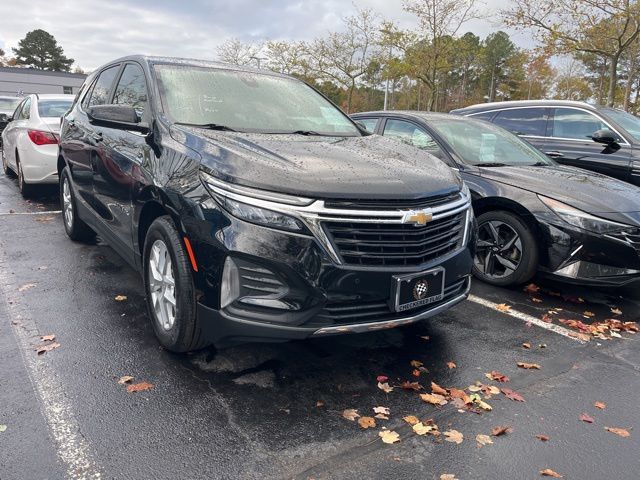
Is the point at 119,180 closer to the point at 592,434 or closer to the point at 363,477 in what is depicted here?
the point at 363,477

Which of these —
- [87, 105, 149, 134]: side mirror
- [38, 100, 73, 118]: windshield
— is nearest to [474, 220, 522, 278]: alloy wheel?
[87, 105, 149, 134]: side mirror

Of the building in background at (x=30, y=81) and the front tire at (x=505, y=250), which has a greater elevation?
the building in background at (x=30, y=81)

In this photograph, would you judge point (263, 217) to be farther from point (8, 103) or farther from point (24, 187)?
point (8, 103)

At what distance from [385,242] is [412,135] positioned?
3136mm

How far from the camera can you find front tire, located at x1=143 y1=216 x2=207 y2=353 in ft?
9.17

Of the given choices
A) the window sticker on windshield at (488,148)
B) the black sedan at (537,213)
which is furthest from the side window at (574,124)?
the window sticker on windshield at (488,148)

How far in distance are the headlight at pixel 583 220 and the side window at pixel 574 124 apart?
10.8 ft

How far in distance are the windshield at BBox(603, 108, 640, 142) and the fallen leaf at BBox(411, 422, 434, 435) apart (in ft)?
19.1

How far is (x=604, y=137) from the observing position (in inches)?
248

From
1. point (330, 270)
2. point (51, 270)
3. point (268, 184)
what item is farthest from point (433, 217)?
point (51, 270)

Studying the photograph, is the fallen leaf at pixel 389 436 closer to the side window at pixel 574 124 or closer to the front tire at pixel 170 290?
the front tire at pixel 170 290

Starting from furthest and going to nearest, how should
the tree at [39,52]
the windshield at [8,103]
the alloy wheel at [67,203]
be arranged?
the tree at [39,52] → the windshield at [8,103] → the alloy wheel at [67,203]

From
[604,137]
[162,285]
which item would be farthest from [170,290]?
[604,137]

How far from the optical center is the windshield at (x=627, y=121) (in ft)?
22.1
